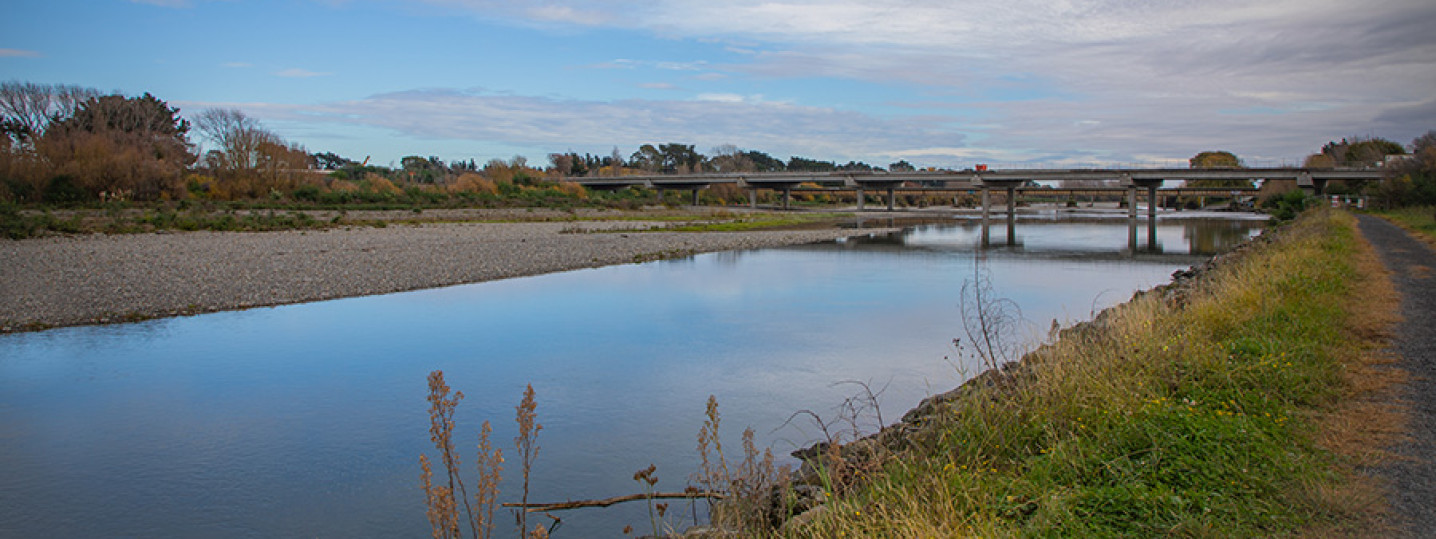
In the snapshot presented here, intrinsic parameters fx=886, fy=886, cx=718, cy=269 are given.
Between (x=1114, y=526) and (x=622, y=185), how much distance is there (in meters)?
99.4

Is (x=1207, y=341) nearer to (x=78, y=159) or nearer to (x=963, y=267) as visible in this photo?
(x=963, y=267)

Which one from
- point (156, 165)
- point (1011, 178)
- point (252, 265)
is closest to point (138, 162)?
point (156, 165)

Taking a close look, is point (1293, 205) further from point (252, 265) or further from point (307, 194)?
point (252, 265)

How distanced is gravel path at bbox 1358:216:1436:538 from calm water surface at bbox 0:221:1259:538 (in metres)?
4.84

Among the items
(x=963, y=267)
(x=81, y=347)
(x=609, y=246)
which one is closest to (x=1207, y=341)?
(x=81, y=347)

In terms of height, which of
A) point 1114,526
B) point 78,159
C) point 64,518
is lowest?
point 64,518

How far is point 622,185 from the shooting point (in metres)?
103

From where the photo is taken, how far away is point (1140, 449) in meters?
6.17

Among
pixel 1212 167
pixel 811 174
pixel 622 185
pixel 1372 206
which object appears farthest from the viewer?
pixel 622 185

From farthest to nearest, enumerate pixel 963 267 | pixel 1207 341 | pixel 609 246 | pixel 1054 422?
pixel 609 246, pixel 963 267, pixel 1207 341, pixel 1054 422

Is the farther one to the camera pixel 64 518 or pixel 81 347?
pixel 81 347

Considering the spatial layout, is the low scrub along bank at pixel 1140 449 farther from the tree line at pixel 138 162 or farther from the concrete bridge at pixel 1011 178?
the concrete bridge at pixel 1011 178

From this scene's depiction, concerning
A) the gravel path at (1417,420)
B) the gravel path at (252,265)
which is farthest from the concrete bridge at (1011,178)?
the gravel path at (1417,420)

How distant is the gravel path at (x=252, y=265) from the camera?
17.9 meters
